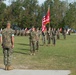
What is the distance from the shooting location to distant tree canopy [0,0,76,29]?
82125mm

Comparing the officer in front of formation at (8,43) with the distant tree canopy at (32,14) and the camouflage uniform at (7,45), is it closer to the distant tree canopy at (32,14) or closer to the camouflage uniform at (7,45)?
the camouflage uniform at (7,45)

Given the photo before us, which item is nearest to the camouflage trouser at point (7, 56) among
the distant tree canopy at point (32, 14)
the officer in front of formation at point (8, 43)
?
the officer in front of formation at point (8, 43)

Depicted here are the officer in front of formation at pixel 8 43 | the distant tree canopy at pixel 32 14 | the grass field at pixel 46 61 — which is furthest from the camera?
the distant tree canopy at pixel 32 14

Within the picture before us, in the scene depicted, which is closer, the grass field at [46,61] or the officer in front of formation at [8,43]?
the officer in front of formation at [8,43]

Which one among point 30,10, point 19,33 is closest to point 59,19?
point 30,10

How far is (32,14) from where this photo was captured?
277 feet

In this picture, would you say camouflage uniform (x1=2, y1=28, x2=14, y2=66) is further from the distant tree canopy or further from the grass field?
the distant tree canopy

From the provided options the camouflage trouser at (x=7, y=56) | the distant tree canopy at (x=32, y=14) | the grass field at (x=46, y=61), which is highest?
the distant tree canopy at (x=32, y=14)

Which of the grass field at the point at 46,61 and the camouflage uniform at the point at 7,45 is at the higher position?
the camouflage uniform at the point at 7,45

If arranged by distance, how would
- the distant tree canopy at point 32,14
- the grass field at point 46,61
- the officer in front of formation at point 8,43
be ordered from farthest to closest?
the distant tree canopy at point 32,14 < the grass field at point 46,61 < the officer in front of formation at point 8,43

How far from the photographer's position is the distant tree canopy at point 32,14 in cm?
8212

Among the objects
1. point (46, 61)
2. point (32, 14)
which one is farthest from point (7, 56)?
point (32, 14)

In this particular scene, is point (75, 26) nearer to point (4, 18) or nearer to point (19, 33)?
point (4, 18)
